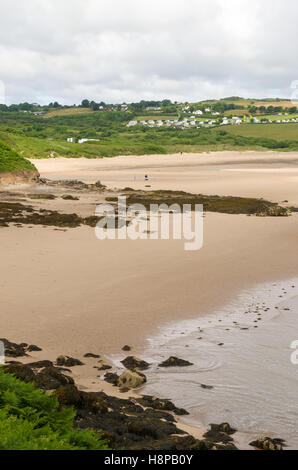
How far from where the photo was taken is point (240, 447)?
5762 mm

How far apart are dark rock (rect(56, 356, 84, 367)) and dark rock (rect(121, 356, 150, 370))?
2.16ft

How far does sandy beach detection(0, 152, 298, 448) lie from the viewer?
939 cm

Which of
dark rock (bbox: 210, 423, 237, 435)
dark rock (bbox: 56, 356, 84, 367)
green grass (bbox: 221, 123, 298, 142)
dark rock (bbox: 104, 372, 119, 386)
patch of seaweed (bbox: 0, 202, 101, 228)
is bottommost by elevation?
dark rock (bbox: 210, 423, 237, 435)

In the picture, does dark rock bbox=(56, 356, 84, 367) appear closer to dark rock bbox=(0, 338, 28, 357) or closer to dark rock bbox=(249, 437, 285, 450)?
dark rock bbox=(0, 338, 28, 357)

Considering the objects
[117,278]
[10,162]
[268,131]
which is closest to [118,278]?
[117,278]

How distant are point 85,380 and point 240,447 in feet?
8.18

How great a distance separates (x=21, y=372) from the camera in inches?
267

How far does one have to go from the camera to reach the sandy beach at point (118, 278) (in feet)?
30.8

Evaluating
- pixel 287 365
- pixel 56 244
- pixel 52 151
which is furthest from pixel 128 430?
pixel 52 151

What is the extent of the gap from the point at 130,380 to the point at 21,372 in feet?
4.82

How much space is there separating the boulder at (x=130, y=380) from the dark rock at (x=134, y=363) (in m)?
0.59

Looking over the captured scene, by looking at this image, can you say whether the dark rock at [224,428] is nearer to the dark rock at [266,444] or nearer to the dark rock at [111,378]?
the dark rock at [266,444]

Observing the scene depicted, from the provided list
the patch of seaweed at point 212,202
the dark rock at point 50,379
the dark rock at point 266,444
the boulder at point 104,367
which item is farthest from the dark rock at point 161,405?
the patch of seaweed at point 212,202

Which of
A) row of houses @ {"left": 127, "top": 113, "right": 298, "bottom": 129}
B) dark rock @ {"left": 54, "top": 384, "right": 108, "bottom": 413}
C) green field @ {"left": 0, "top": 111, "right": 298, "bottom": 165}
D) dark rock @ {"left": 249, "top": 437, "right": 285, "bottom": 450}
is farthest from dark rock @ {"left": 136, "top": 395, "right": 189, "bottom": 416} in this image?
row of houses @ {"left": 127, "top": 113, "right": 298, "bottom": 129}
